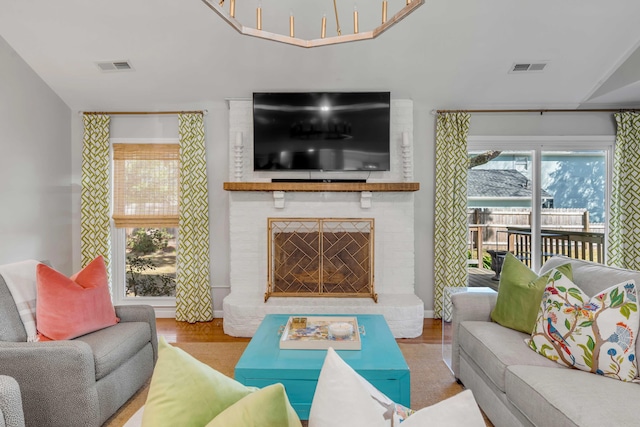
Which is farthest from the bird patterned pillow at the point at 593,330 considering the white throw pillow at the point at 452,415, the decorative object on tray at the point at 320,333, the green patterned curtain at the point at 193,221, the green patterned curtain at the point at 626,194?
the green patterned curtain at the point at 193,221

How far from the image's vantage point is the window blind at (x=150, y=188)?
400 cm

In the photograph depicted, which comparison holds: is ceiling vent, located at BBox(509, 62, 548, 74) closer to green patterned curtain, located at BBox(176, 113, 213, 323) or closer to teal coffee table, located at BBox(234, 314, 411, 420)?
teal coffee table, located at BBox(234, 314, 411, 420)

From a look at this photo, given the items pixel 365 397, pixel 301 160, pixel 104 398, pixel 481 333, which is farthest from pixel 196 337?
pixel 365 397

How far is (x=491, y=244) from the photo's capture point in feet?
13.5

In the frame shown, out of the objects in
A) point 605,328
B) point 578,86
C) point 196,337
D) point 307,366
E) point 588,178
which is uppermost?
point 578,86

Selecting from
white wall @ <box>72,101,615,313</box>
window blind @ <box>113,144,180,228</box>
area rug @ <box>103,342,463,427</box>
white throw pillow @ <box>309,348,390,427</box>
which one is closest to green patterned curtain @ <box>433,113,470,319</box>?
white wall @ <box>72,101,615,313</box>

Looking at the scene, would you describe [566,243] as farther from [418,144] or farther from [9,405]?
[9,405]

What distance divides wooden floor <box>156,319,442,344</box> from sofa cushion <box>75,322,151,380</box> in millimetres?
988

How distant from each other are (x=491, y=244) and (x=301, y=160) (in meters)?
2.34

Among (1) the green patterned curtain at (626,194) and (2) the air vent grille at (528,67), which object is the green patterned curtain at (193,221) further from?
(1) the green patterned curtain at (626,194)

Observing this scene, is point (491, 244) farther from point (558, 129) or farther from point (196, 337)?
point (196, 337)

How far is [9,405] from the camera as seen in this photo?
1.34 metres

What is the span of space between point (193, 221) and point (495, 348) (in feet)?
9.97

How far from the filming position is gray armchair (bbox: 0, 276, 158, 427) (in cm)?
176
